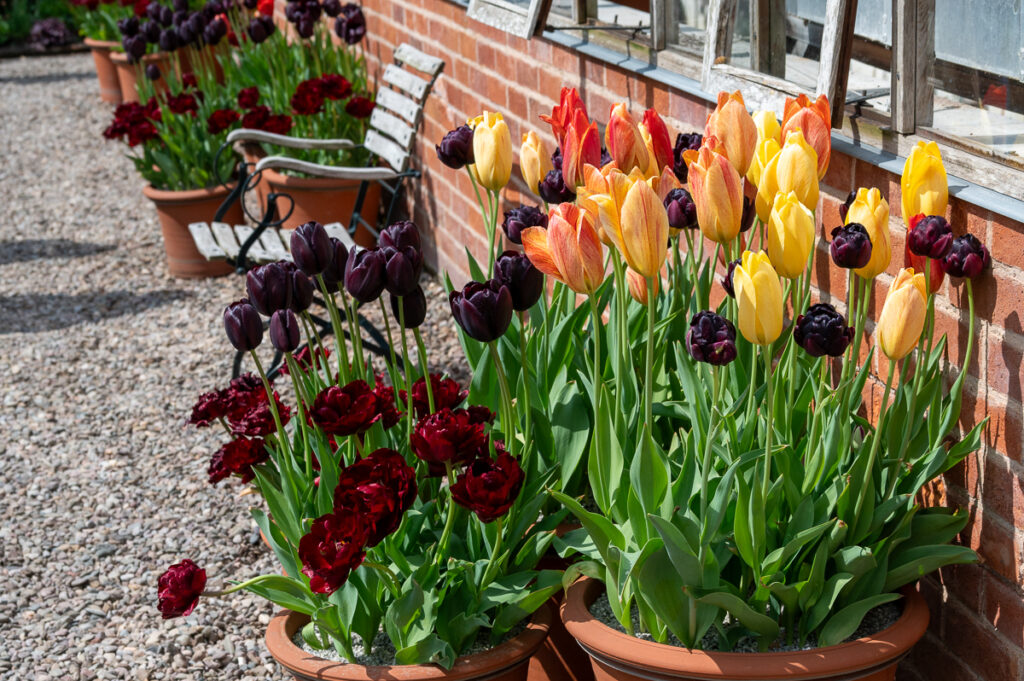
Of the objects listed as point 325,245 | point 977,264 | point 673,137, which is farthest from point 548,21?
point 977,264

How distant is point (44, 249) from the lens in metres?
5.69

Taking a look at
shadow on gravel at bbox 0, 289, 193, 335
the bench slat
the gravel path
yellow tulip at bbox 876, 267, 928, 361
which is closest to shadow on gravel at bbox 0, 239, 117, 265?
the gravel path

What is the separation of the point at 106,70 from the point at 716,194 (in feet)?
26.5

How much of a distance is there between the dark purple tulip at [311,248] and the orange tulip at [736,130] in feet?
2.06

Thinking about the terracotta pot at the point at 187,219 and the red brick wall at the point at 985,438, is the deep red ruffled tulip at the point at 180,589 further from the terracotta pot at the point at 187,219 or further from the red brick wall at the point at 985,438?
the terracotta pot at the point at 187,219

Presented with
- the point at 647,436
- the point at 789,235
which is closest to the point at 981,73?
the point at 789,235

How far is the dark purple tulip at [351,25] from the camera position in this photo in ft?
15.8

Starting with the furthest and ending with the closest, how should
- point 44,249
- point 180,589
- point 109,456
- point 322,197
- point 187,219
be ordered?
1. point 44,249
2. point 187,219
3. point 322,197
4. point 109,456
5. point 180,589

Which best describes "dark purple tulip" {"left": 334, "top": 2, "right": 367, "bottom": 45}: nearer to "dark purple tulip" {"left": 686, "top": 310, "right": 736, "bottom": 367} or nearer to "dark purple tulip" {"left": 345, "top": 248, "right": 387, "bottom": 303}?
"dark purple tulip" {"left": 345, "top": 248, "right": 387, "bottom": 303}

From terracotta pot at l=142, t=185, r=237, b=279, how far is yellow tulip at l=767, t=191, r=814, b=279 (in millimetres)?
3769

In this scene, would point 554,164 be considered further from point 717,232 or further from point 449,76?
point 449,76

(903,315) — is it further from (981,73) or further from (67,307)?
(67,307)

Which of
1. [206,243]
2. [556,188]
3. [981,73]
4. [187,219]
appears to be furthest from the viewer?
[187,219]

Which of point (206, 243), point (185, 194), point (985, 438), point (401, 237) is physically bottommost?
point (185, 194)
